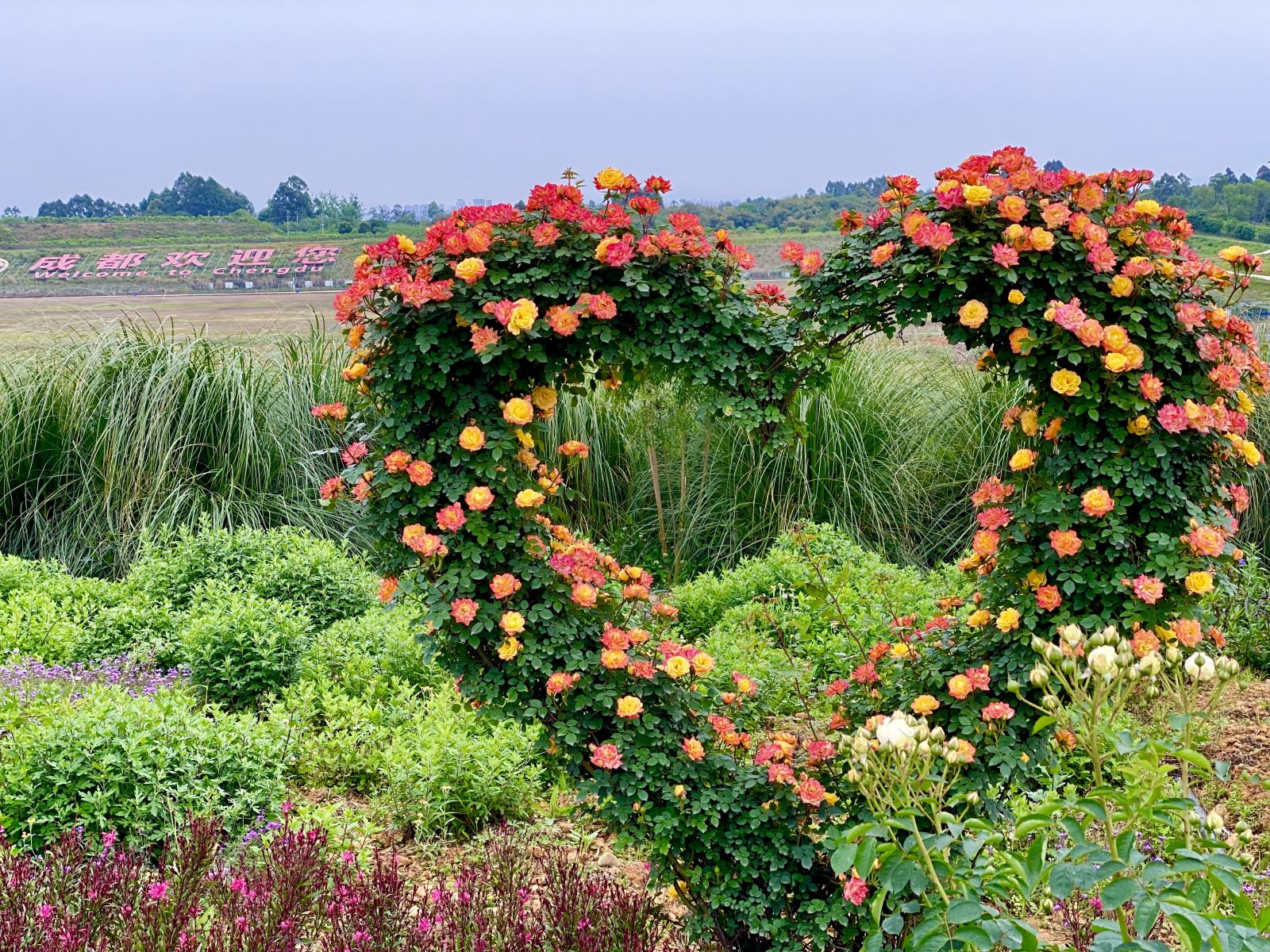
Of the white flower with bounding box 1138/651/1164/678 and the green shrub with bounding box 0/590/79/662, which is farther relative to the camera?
the green shrub with bounding box 0/590/79/662

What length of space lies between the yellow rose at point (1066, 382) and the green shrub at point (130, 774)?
79.3 inches

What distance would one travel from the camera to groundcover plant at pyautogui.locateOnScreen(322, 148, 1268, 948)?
2123 mm

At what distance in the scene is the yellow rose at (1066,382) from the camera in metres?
2.07

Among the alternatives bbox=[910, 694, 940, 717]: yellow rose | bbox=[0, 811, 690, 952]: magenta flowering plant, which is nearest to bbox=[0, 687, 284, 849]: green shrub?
bbox=[0, 811, 690, 952]: magenta flowering plant

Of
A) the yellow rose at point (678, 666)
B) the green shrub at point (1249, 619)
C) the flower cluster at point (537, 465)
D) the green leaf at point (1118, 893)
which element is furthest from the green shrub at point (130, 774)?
the green shrub at point (1249, 619)

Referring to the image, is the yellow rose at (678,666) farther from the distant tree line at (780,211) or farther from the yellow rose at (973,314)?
the distant tree line at (780,211)

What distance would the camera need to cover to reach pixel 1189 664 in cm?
147

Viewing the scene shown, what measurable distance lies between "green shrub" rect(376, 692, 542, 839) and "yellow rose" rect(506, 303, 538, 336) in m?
1.26

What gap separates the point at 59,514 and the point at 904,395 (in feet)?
14.5

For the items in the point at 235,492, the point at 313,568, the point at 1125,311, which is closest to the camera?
the point at 1125,311

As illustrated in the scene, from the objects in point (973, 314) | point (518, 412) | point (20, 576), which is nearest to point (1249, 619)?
point (973, 314)

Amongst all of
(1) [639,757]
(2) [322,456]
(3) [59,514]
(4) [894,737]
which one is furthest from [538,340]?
(3) [59,514]

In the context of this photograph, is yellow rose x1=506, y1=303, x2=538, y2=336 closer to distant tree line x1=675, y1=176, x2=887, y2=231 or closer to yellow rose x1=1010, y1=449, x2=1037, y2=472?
yellow rose x1=1010, y1=449, x2=1037, y2=472

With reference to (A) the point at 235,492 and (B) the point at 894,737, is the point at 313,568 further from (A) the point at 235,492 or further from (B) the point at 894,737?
(B) the point at 894,737
